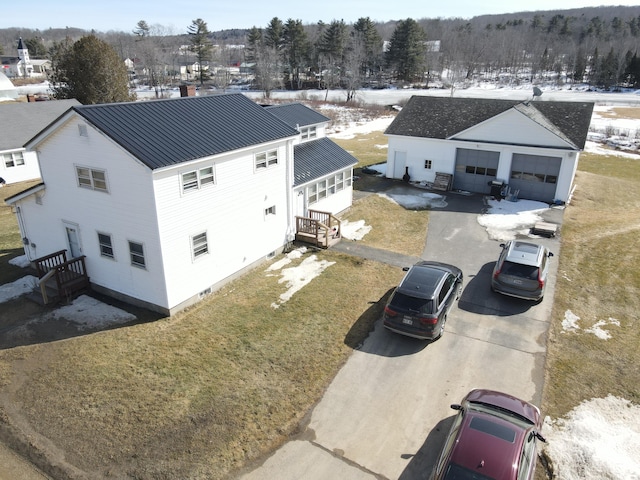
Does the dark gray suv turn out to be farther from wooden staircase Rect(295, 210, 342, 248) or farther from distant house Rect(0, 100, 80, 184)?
distant house Rect(0, 100, 80, 184)

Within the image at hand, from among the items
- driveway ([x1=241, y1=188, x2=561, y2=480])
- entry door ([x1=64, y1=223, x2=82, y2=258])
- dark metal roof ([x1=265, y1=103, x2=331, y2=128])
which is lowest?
driveway ([x1=241, y1=188, x2=561, y2=480])

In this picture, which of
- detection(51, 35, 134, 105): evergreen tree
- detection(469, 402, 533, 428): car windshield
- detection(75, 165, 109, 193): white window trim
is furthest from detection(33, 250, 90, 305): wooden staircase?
detection(51, 35, 134, 105): evergreen tree

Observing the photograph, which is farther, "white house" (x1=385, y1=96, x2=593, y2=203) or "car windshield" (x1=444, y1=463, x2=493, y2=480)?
"white house" (x1=385, y1=96, x2=593, y2=203)

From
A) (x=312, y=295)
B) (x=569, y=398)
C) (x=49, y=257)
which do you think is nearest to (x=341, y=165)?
(x=312, y=295)

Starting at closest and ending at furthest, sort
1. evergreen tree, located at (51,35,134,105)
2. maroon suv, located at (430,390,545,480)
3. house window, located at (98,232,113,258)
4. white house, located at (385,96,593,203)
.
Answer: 1. maroon suv, located at (430,390,545,480)
2. house window, located at (98,232,113,258)
3. white house, located at (385,96,593,203)
4. evergreen tree, located at (51,35,134,105)

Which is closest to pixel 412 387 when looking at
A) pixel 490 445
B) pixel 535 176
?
pixel 490 445

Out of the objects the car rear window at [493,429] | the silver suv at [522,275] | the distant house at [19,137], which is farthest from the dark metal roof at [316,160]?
the distant house at [19,137]

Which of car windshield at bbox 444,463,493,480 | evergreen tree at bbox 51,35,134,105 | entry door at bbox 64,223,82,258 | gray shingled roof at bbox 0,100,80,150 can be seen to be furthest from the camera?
evergreen tree at bbox 51,35,134,105

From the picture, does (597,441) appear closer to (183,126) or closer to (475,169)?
(183,126)
